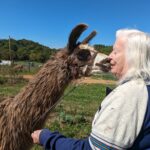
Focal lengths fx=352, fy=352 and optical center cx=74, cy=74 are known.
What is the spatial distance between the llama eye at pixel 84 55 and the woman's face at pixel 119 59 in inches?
27.8

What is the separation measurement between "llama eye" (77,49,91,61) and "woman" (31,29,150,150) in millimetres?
779

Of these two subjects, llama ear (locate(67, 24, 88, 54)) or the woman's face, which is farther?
llama ear (locate(67, 24, 88, 54))

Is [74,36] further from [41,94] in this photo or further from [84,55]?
[41,94]

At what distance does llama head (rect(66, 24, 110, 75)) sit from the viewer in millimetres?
2740

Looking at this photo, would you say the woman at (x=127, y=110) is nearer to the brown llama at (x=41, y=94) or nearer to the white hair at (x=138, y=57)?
the white hair at (x=138, y=57)

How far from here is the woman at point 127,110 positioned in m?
1.75

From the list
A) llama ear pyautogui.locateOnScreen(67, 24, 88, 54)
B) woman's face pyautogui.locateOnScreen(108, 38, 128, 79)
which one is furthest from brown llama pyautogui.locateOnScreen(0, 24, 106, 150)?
woman's face pyautogui.locateOnScreen(108, 38, 128, 79)

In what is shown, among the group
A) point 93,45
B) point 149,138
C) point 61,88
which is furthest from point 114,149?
point 93,45

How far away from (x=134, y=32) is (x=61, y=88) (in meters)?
0.86

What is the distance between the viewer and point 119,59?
1998mm

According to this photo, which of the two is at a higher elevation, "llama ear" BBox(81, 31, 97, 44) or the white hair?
"llama ear" BBox(81, 31, 97, 44)

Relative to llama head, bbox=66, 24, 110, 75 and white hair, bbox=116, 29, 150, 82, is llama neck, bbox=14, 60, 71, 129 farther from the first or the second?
white hair, bbox=116, 29, 150, 82

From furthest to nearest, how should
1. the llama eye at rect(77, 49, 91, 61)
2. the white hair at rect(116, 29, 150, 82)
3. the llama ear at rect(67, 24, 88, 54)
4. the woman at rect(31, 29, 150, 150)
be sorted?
the llama eye at rect(77, 49, 91, 61)
the llama ear at rect(67, 24, 88, 54)
the white hair at rect(116, 29, 150, 82)
the woman at rect(31, 29, 150, 150)

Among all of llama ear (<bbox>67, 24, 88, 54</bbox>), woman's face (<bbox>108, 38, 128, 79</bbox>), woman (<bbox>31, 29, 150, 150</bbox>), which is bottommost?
woman (<bbox>31, 29, 150, 150</bbox>)
